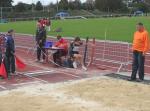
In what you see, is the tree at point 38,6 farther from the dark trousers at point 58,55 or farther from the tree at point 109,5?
the dark trousers at point 58,55

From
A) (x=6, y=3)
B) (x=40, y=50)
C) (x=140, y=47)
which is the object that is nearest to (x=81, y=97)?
(x=140, y=47)

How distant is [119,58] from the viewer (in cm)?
1861

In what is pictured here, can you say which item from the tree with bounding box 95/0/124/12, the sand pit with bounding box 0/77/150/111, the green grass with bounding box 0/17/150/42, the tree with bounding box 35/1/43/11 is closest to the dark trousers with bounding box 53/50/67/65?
the sand pit with bounding box 0/77/150/111

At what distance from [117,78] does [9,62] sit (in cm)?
381

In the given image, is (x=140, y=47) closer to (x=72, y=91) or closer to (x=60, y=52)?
(x=72, y=91)

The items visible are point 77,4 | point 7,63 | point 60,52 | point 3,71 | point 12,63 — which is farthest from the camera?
point 77,4

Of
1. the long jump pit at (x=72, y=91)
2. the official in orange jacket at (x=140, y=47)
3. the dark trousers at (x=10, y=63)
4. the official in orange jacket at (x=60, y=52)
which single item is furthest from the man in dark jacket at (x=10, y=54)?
the official in orange jacket at (x=140, y=47)

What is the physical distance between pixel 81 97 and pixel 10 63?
182 inches

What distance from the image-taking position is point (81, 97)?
432 inches

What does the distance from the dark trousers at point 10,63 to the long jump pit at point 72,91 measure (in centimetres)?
34

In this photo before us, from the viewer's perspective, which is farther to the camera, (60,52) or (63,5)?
(63,5)

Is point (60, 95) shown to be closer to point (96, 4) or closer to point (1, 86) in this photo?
point (1, 86)

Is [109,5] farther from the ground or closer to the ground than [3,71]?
closer to the ground

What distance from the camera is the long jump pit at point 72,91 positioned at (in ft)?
33.0
